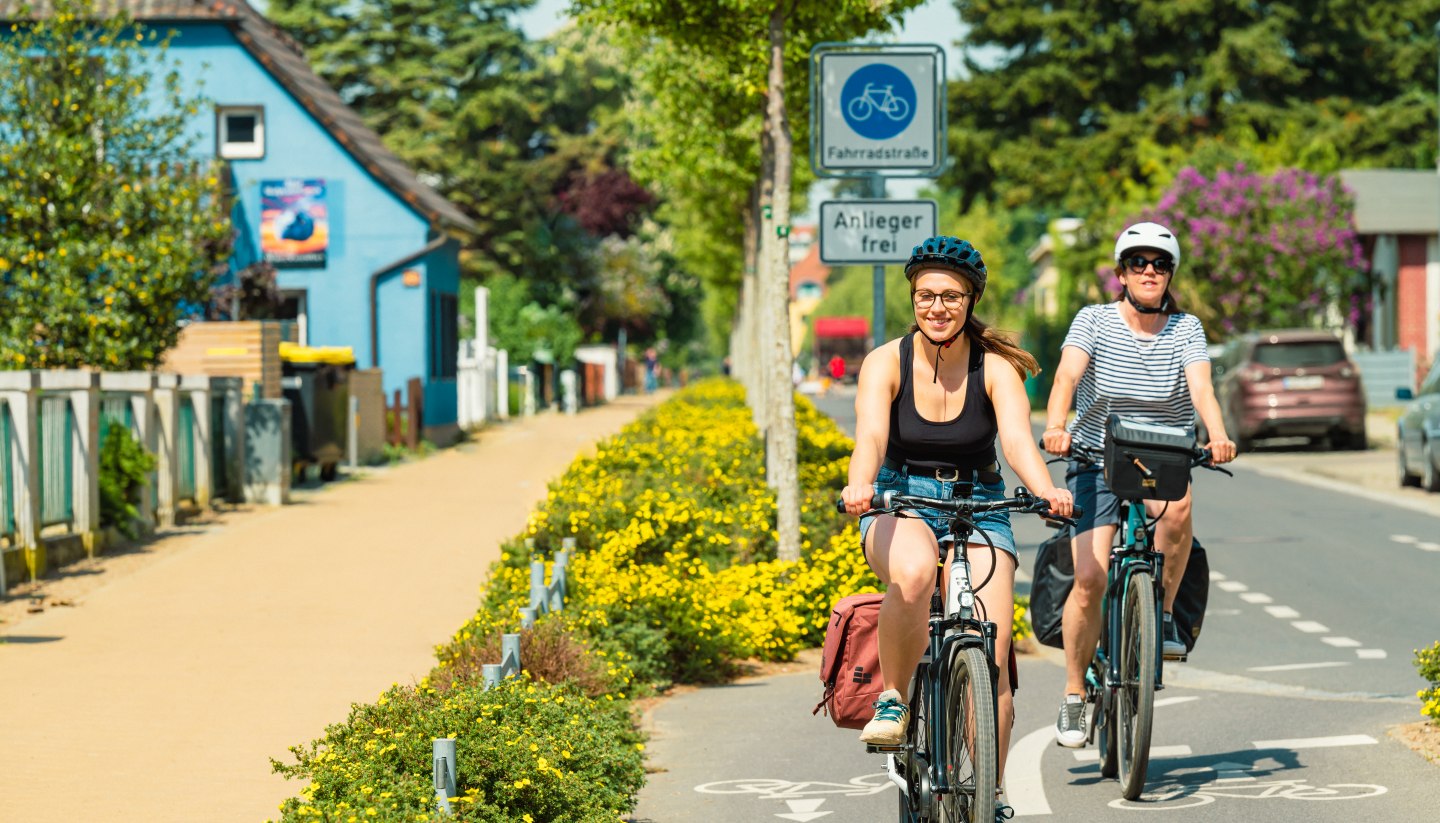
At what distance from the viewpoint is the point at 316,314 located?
33125 millimetres

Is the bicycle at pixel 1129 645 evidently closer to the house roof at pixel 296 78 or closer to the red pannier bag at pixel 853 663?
the red pannier bag at pixel 853 663

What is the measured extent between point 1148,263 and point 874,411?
198cm

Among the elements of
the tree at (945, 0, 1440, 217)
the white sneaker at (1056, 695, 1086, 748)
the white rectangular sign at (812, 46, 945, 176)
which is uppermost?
the tree at (945, 0, 1440, 217)

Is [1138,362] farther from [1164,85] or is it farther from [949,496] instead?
[1164,85]

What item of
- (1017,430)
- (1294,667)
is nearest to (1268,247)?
(1294,667)

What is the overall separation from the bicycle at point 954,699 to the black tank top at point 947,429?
0.23m

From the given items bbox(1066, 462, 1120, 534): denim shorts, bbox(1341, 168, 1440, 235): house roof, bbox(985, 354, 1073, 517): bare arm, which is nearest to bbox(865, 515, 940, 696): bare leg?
bbox(985, 354, 1073, 517): bare arm

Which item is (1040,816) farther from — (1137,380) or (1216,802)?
(1137,380)

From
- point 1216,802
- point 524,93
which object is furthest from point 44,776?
point 524,93

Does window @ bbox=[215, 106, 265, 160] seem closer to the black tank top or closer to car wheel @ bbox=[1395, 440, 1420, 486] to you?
car wheel @ bbox=[1395, 440, 1420, 486]

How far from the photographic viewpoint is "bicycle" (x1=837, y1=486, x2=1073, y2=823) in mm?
5121

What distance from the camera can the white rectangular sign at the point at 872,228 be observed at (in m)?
11.8

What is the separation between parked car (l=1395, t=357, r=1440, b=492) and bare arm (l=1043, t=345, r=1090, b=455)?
13.9 meters

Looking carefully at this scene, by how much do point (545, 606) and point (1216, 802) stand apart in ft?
10.8
